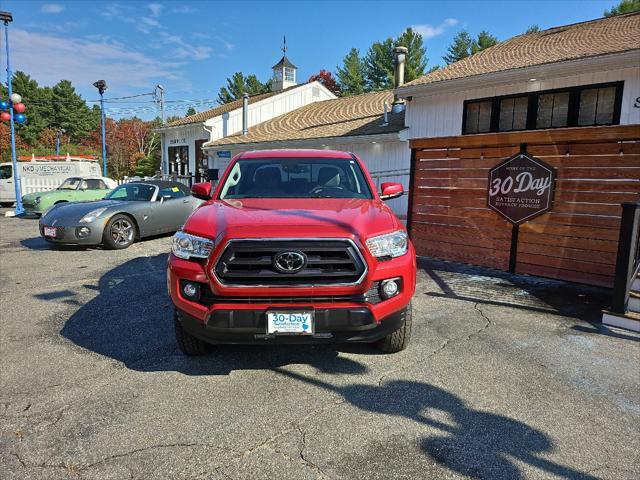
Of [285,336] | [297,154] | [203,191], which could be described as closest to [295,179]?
[297,154]

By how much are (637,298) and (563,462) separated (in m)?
3.23

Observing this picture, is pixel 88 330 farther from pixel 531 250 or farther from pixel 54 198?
pixel 54 198

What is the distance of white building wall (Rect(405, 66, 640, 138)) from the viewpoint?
809cm

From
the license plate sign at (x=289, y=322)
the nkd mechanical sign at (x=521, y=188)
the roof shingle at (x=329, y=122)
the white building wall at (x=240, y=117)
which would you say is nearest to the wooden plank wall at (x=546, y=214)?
the nkd mechanical sign at (x=521, y=188)

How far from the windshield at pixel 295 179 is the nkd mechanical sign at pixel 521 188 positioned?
3.50m

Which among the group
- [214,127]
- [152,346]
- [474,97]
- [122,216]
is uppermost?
[214,127]

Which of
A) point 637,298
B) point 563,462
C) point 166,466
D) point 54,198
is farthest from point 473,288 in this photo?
point 54,198

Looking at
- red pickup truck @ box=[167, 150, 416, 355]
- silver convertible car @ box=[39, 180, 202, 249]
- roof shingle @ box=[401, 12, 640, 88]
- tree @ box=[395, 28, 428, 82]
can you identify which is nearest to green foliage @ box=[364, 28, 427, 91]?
tree @ box=[395, 28, 428, 82]

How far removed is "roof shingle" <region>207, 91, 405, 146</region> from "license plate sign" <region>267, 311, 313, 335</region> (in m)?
11.7

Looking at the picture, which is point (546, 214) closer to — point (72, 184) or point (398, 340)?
point (398, 340)

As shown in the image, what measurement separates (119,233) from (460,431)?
7832 mm

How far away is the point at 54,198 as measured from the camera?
43.4 ft

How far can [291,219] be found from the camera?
297 centimetres

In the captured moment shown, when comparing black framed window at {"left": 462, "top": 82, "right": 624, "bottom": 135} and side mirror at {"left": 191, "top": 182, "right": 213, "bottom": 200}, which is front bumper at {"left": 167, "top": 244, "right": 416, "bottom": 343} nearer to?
side mirror at {"left": 191, "top": 182, "right": 213, "bottom": 200}
